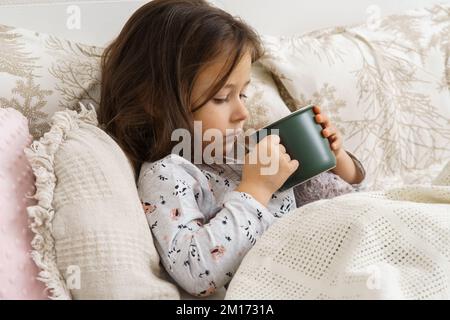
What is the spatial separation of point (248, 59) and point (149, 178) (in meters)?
0.31

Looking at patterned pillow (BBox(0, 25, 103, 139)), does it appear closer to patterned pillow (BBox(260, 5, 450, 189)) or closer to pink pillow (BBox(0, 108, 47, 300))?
pink pillow (BBox(0, 108, 47, 300))

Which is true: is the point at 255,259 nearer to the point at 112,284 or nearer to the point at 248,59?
the point at 112,284

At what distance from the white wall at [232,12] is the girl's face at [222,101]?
1.38 feet

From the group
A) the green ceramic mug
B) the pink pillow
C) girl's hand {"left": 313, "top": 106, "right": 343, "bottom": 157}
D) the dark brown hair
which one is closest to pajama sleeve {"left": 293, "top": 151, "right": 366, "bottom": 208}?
girl's hand {"left": 313, "top": 106, "right": 343, "bottom": 157}

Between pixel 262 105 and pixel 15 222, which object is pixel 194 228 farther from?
pixel 262 105

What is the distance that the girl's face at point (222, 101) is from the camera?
45.9 inches

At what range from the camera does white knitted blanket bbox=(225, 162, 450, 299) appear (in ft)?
2.84

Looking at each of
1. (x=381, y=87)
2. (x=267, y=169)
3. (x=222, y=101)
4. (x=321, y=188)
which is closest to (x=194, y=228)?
(x=267, y=169)

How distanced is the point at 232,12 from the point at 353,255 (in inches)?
36.2

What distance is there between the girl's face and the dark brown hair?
0.01 meters

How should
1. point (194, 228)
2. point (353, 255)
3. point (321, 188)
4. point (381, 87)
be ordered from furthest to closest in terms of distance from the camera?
1. point (381, 87)
2. point (321, 188)
3. point (194, 228)
4. point (353, 255)

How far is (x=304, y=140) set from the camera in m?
1.12

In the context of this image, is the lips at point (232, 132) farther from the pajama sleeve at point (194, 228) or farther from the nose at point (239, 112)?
the pajama sleeve at point (194, 228)

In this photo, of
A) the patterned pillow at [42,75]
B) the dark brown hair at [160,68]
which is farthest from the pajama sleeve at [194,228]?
the patterned pillow at [42,75]
